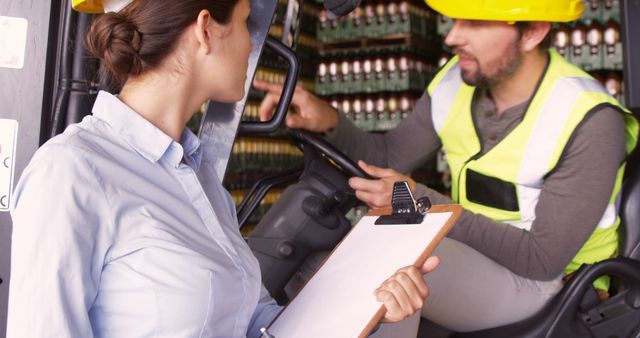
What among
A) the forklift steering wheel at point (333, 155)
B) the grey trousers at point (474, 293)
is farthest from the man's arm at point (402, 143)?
the grey trousers at point (474, 293)

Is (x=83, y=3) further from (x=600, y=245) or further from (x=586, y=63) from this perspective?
(x=586, y=63)

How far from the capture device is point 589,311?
2018 millimetres

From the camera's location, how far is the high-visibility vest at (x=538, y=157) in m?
2.18

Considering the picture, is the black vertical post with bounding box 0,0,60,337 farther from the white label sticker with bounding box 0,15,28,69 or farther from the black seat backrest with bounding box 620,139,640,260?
the black seat backrest with bounding box 620,139,640,260

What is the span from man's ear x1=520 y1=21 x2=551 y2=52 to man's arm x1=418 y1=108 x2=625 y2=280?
336mm

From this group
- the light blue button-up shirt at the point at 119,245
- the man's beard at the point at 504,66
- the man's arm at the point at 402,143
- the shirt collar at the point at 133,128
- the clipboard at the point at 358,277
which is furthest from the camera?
the man's arm at the point at 402,143

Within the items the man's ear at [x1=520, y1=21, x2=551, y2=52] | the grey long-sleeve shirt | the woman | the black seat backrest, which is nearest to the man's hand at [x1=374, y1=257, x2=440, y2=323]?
the woman

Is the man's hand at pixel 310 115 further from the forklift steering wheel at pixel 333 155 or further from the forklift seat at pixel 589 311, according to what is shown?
the forklift seat at pixel 589 311

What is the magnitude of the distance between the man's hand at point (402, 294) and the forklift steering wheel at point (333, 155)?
0.74 meters

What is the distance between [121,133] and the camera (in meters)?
1.32

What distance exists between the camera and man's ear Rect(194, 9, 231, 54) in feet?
4.49

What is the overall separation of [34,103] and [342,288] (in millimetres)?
772

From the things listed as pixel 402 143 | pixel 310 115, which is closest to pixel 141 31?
pixel 310 115

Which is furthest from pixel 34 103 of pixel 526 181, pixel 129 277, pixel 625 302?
pixel 625 302
